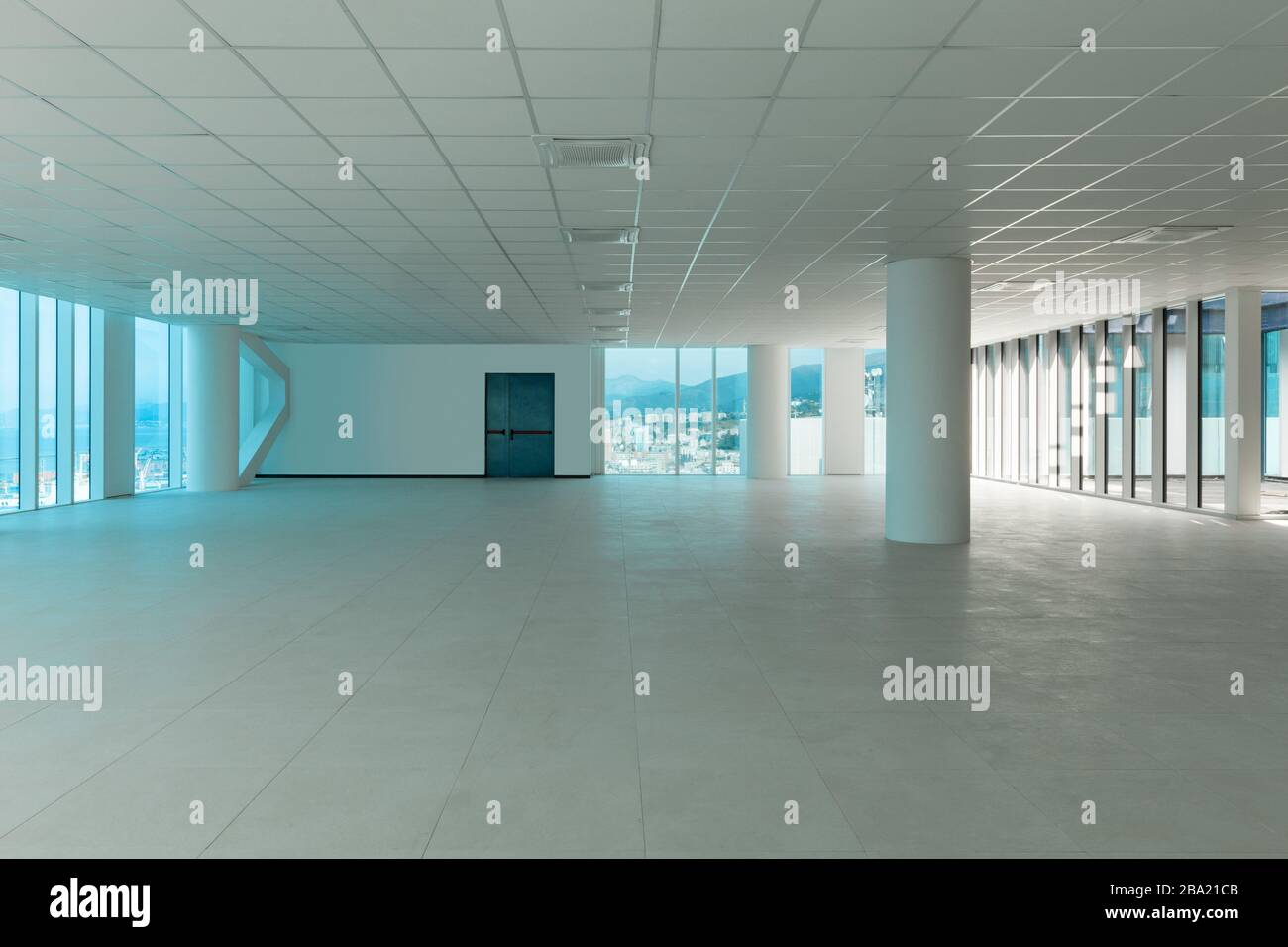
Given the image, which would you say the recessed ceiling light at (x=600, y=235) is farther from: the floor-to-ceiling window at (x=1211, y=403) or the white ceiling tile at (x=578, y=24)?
the floor-to-ceiling window at (x=1211, y=403)

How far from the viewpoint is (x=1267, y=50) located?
6609 mm

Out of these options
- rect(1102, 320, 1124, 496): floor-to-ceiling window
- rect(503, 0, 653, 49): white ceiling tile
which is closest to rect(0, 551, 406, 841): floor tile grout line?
rect(503, 0, 653, 49): white ceiling tile

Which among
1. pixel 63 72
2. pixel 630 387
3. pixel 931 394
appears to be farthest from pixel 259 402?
pixel 63 72

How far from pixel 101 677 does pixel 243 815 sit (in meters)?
3.09

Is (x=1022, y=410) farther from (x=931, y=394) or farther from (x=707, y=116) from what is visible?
(x=707, y=116)

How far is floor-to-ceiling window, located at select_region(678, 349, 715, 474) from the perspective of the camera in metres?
34.1

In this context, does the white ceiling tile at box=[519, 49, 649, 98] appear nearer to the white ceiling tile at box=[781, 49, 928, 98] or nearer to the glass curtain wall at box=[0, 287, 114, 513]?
the white ceiling tile at box=[781, 49, 928, 98]

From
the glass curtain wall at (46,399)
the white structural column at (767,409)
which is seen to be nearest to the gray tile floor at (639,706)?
the glass curtain wall at (46,399)

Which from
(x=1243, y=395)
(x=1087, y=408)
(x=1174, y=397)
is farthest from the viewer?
(x=1087, y=408)

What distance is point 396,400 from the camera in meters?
30.7

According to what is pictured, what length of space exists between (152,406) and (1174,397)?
26261 mm

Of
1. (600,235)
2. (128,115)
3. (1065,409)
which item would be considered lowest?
(1065,409)
